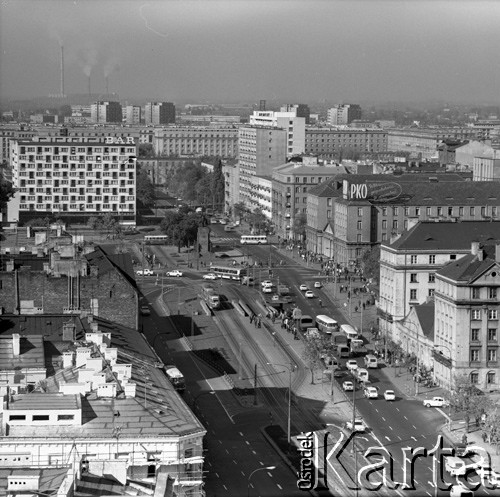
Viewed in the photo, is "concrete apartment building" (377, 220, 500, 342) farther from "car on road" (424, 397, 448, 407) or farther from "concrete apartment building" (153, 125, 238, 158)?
"concrete apartment building" (153, 125, 238, 158)

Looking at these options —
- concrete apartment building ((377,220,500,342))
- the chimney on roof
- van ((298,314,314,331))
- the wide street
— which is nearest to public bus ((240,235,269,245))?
van ((298,314,314,331))

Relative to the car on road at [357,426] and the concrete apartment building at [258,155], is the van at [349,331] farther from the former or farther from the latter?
the concrete apartment building at [258,155]

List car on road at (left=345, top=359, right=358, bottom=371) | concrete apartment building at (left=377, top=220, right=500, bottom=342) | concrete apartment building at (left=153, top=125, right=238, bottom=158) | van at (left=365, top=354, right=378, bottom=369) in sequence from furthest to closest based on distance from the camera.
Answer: concrete apartment building at (left=153, top=125, right=238, bottom=158) < concrete apartment building at (left=377, top=220, right=500, bottom=342) < van at (left=365, top=354, right=378, bottom=369) < car on road at (left=345, top=359, right=358, bottom=371)

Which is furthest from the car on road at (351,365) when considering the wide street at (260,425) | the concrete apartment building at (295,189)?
the concrete apartment building at (295,189)

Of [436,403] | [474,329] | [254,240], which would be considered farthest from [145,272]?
[436,403]

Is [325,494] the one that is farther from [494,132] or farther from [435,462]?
[494,132]

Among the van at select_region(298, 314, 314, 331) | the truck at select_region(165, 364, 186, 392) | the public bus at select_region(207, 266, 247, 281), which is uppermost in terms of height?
the truck at select_region(165, 364, 186, 392)

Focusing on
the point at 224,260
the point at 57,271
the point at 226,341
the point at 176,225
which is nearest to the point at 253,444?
the point at 57,271
